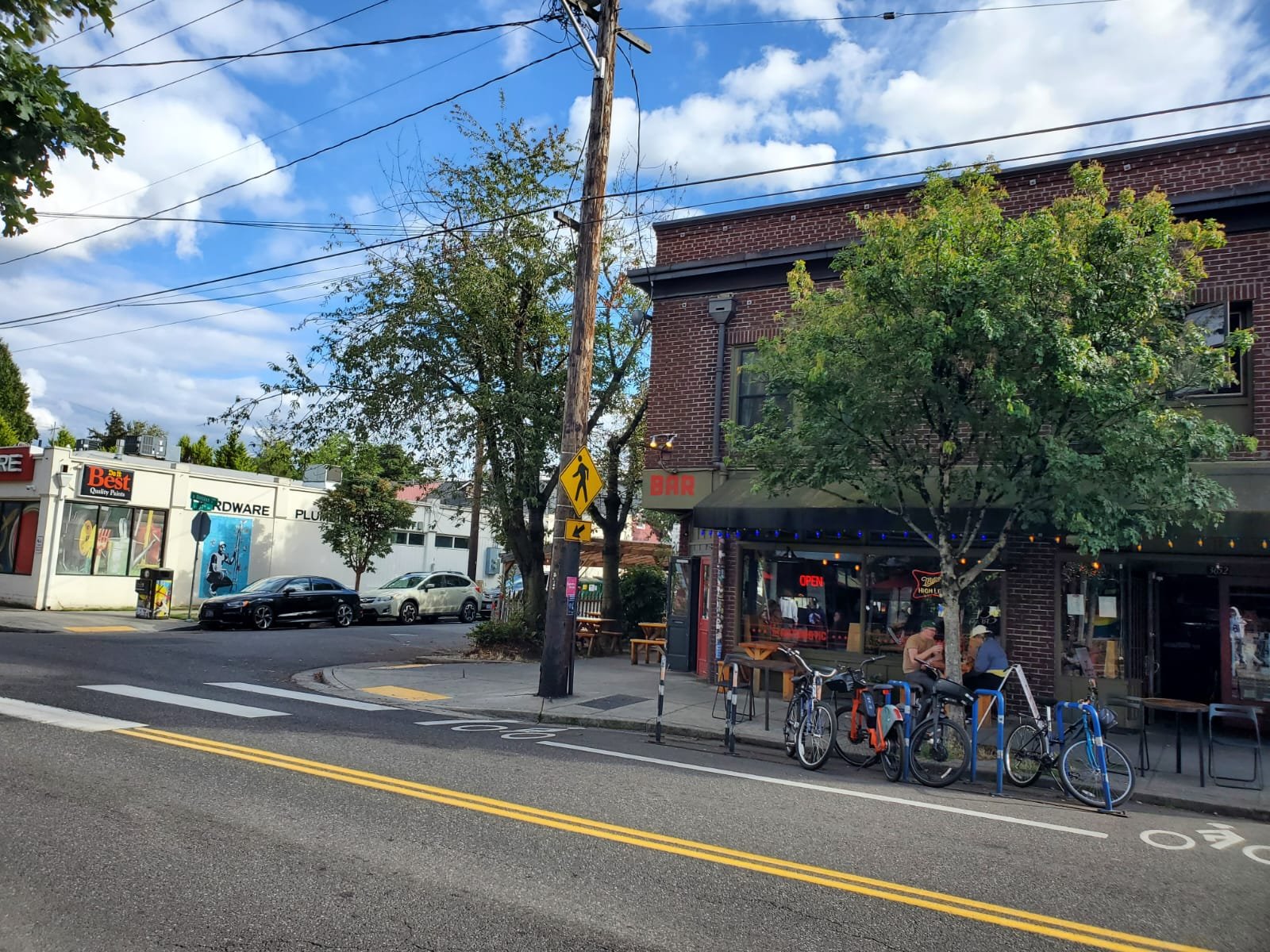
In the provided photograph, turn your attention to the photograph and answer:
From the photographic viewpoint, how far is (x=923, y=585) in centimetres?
1351

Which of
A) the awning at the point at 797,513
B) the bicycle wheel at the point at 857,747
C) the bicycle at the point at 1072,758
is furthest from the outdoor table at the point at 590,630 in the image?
the bicycle at the point at 1072,758

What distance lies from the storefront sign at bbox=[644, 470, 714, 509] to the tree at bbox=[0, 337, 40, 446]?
42.0 meters

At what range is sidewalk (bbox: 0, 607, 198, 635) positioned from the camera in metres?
20.2

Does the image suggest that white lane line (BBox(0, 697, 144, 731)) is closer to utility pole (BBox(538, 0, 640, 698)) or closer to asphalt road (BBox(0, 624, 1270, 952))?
asphalt road (BBox(0, 624, 1270, 952))

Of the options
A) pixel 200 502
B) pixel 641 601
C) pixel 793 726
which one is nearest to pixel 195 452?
pixel 200 502

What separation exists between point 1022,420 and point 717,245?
24.8 feet

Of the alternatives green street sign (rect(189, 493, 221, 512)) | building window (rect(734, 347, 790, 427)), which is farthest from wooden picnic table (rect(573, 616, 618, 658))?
green street sign (rect(189, 493, 221, 512))

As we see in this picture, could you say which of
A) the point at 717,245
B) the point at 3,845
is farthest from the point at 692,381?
the point at 3,845

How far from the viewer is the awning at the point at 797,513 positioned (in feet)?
40.6

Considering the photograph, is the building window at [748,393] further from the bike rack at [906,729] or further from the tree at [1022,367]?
the bike rack at [906,729]

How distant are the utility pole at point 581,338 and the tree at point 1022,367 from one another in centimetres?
299

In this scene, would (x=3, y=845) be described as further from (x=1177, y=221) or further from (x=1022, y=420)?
(x=1177, y=221)

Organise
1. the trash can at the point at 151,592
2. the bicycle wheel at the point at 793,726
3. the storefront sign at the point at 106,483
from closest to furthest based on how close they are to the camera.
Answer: the bicycle wheel at the point at 793,726 < the trash can at the point at 151,592 < the storefront sign at the point at 106,483

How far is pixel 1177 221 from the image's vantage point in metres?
12.4
